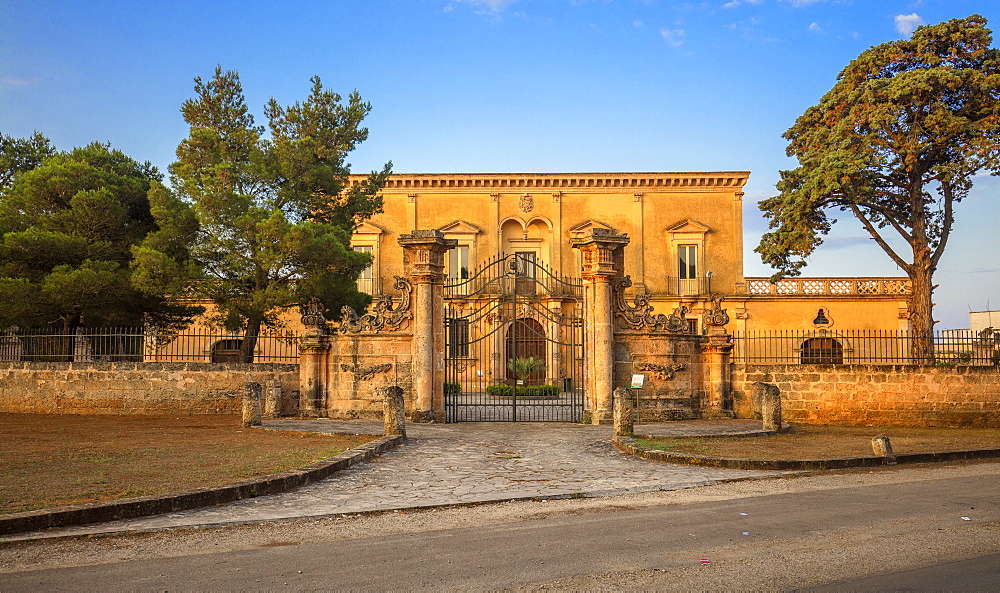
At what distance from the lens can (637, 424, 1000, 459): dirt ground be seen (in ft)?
36.6

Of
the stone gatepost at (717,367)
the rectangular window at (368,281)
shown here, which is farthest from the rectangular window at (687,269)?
the stone gatepost at (717,367)

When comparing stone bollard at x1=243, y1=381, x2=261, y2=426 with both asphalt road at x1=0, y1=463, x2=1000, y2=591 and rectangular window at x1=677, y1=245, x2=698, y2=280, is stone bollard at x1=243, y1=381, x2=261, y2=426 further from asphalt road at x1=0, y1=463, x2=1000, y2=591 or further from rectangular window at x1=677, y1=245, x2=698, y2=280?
rectangular window at x1=677, y1=245, x2=698, y2=280

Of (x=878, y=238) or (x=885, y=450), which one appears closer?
(x=885, y=450)

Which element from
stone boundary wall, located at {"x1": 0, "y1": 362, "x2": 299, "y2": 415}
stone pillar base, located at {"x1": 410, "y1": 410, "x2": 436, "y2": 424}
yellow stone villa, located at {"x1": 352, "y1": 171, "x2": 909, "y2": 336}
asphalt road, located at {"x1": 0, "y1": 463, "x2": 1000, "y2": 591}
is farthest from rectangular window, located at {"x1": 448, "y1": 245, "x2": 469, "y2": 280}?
asphalt road, located at {"x1": 0, "y1": 463, "x2": 1000, "y2": 591}

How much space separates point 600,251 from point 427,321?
4.02 metres

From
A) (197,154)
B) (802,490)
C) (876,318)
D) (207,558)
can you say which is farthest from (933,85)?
(207,558)

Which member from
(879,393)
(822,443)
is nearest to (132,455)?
(822,443)

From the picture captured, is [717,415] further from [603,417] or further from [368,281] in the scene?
[368,281]

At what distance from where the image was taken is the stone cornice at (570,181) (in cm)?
3550

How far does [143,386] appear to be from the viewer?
1881cm

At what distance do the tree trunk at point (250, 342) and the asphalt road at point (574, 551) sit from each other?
1383cm

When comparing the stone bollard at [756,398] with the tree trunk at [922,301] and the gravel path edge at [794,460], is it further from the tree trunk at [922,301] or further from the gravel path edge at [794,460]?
the tree trunk at [922,301]

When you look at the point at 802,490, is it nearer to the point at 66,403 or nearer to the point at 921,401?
the point at 921,401

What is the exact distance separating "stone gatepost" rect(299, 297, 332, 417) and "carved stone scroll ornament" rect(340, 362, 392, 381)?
0.55 metres
